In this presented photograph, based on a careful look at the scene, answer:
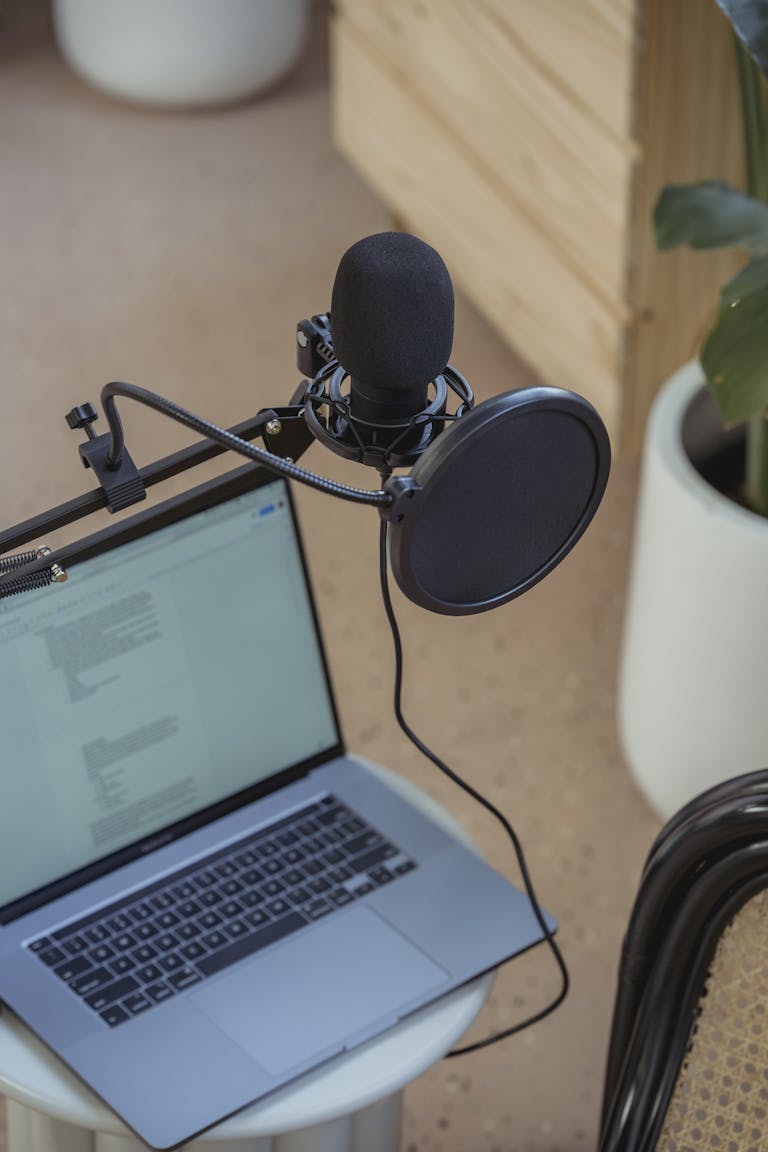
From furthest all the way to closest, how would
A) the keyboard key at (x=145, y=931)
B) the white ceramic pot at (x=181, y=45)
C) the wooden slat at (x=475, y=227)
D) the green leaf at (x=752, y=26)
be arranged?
1. the white ceramic pot at (x=181, y=45)
2. the wooden slat at (x=475, y=227)
3. the green leaf at (x=752, y=26)
4. the keyboard key at (x=145, y=931)

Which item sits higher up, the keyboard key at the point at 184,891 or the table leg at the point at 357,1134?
the keyboard key at the point at 184,891

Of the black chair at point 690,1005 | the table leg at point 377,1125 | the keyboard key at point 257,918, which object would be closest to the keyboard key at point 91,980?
the keyboard key at point 257,918

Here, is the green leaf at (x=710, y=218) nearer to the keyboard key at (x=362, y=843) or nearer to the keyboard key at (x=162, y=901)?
the keyboard key at (x=362, y=843)

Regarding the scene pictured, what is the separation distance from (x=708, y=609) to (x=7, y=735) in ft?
2.67

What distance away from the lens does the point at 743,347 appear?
147 centimetres

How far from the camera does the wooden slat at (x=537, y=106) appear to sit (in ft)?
6.75

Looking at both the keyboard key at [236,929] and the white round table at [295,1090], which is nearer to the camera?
the white round table at [295,1090]

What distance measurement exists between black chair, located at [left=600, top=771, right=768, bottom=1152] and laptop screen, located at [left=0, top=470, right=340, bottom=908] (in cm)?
31

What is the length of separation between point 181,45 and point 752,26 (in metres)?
2.05

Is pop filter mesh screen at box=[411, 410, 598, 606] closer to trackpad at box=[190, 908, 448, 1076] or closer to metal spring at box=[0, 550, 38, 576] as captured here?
metal spring at box=[0, 550, 38, 576]

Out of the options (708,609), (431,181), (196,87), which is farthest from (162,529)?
(196,87)

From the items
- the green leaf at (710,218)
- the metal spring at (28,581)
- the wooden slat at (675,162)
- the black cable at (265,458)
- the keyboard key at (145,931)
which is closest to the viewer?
the black cable at (265,458)

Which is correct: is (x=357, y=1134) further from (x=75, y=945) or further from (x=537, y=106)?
(x=537, y=106)

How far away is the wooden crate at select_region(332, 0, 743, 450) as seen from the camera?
6.61 ft
